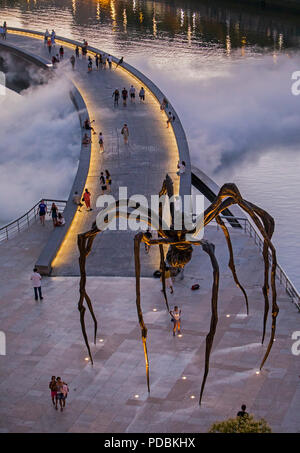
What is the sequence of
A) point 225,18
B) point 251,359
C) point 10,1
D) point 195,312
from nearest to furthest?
point 251,359 → point 195,312 → point 225,18 → point 10,1

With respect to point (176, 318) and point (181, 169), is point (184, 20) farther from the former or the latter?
point (176, 318)

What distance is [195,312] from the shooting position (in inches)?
1299

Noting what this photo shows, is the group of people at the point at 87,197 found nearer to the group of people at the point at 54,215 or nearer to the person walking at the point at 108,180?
the person walking at the point at 108,180

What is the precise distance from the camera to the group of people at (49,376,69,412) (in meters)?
26.7

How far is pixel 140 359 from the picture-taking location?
97.8 feet

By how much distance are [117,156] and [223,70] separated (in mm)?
34295

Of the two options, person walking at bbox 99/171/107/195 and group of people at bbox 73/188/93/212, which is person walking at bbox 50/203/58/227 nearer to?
group of people at bbox 73/188/93/212

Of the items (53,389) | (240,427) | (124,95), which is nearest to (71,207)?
(53,389)

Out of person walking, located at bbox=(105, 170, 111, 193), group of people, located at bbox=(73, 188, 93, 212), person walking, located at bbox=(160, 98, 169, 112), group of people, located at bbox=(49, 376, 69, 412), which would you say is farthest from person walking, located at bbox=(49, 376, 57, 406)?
person walking, located at bbox=(160, 98, 169, 112)

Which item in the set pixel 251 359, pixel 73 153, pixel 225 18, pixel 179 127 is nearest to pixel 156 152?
pixel 179 127

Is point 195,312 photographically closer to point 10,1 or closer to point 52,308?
point 52,308

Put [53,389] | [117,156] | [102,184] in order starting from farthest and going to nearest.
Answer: [117,156] < [102,184] < [53,389]

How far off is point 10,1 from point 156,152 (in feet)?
244

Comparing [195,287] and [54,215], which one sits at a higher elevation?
[54,215]
